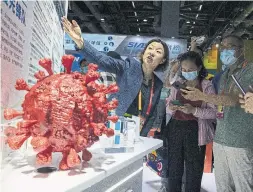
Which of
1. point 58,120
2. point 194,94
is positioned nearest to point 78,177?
point 58,120

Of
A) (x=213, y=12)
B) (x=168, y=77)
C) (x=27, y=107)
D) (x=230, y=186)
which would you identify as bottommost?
(x=230, y=186)

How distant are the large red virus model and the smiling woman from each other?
755 mm

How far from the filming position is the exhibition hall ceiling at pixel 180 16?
9.83 metres

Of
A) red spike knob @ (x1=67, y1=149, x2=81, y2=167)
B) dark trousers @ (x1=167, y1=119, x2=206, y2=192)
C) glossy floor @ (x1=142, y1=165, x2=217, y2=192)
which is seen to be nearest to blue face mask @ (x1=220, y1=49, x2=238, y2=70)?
dark trousers @ (x1=167, y1=119, x2=206, y2=192)

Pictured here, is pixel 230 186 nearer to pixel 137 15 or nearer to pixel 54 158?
pixel 54 158

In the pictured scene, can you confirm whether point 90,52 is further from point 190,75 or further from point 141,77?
point 190,75

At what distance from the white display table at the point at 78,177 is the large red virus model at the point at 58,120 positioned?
0.18 ft

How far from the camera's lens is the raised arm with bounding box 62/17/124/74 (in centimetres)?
140

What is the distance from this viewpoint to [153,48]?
221cm

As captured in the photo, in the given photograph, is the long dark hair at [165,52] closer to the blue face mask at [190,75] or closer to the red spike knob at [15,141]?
the blue face mask at [190,75]

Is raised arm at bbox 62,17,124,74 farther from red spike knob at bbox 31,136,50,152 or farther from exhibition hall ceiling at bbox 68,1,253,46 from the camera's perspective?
exhibition hall ceiling at bbox 68,1,253,46

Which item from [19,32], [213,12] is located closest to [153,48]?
[19,32]

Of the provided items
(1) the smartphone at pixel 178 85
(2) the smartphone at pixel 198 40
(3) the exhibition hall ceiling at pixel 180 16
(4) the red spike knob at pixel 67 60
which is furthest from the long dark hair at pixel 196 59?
(3) the exhibition hall ceiling at pixel 180 16

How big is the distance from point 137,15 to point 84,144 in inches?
433
